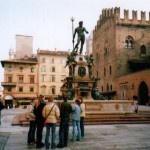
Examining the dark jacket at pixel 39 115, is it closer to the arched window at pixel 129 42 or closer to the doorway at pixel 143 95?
the doorway at pixel 143 95

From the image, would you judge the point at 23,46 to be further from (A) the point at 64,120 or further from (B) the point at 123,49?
(A) the point at 64,120

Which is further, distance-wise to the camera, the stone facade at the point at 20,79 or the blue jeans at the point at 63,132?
the stone facade at the point at 20,79

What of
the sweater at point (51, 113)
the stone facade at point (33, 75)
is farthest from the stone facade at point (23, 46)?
the sweater at point (51, 113)

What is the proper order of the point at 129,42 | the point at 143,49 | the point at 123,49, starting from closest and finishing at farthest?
the point at 123,49 < the point at 129,42 < the point at 143,49

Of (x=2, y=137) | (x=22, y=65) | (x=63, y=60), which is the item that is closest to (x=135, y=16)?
(x=63, y=60)

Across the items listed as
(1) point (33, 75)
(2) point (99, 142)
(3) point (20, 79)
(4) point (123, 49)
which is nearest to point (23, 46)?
(1) point (33, 75)

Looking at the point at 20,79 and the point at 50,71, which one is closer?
the point at 20,79

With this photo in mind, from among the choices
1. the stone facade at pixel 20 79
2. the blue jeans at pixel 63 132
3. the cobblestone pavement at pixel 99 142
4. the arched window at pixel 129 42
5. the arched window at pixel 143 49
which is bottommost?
the cobblestone pavement at pixel 99 142

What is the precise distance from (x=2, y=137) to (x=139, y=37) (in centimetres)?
3918

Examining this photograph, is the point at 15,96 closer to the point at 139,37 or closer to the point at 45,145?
the point at 139,37

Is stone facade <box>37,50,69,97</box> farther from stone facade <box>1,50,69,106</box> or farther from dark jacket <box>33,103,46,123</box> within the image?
dark jacket <box>33,103,46,123</box>

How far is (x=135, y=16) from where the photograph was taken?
46.4m

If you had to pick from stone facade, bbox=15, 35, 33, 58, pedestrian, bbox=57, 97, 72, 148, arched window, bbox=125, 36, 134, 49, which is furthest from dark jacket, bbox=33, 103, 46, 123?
stone facade, bbox=15, 35, 33, 58

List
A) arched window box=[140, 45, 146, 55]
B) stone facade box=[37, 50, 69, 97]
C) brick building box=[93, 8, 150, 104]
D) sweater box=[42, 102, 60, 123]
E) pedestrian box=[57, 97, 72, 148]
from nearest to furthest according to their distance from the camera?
sweater box=[42, 102, 60, 123] < pedestrian box=[57, 97, 72, 148] < brick building box=[93, 8, 150, 104] < arched window box=[140, 45, 146, 55] < stone facade box=[37, 50, 69, 97]
